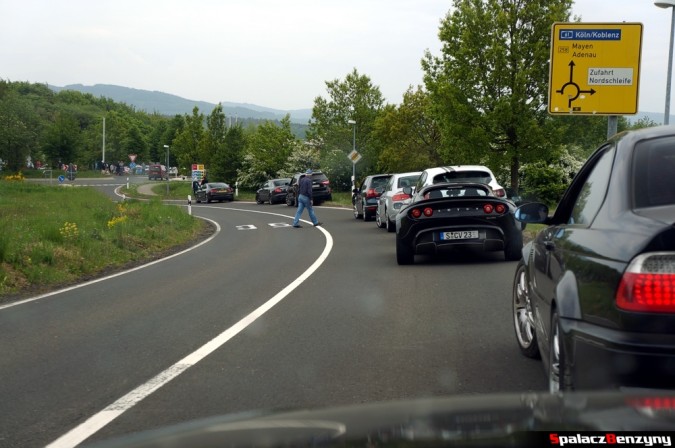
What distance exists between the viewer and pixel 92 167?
153 metres

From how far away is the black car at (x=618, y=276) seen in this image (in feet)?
10.7

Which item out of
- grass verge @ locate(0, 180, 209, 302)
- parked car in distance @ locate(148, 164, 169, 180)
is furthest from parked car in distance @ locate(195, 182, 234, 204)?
parked car in distance @ locate(148, 164, 169, 180)

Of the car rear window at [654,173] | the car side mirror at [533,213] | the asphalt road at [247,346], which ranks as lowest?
the asphalt road at [247,346]

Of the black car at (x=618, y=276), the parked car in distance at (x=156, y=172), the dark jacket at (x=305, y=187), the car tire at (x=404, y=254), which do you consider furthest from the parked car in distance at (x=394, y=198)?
the parked car in distance at (x=156, y=172)

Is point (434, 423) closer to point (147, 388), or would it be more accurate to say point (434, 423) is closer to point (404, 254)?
point (147, 388)

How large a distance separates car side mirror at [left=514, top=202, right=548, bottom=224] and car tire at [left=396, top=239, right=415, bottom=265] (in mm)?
7398

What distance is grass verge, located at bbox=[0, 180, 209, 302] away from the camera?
1300 centimetres

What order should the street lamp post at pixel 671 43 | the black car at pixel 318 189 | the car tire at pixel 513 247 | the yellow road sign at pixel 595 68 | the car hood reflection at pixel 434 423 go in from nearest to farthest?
the car hood reflection at pixel 434 423, the car tire at pixel 513 247, the yellow road sign at pixel 595 68, the street lamp post at pixel 671 43, the black car at pixel 318 189

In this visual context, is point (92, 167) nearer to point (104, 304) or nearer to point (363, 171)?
point (363, 171)

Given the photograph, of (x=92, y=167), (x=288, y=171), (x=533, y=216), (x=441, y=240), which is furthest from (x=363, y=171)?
(x=92, y=167)

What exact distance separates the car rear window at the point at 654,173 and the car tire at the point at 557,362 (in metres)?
0.78

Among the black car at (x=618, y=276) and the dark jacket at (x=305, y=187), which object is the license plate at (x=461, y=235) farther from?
the dark jacket at (x=305, y=187)

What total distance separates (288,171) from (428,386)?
61583 mm

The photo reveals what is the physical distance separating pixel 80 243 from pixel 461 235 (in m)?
8.34
